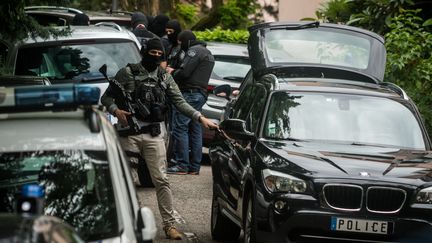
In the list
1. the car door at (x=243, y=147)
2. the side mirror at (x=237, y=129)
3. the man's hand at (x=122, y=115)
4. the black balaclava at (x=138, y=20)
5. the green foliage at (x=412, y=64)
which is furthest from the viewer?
the black balaclava at (x=138, y=20)

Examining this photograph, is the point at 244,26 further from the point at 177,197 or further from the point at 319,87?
the point at 319,87

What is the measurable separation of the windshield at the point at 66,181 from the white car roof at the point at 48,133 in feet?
0.15

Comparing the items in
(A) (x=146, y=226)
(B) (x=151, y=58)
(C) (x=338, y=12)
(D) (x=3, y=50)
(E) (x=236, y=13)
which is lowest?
(E) (x=236, y=13)

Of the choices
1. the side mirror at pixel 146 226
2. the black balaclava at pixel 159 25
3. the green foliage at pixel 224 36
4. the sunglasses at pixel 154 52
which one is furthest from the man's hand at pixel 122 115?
the green foliage at pixel 224 36

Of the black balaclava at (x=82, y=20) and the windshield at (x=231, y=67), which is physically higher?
the black balaclava at (x=82, y=20)

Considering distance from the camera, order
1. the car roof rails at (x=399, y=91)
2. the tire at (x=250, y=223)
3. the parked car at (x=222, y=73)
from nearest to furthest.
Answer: the tire at (x=250, y=223) < the car roof rails at (x=399, y=91) < the parked car at (x=222, y=73)

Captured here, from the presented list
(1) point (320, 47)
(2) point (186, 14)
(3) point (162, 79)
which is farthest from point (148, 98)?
(2) point (186, 14)

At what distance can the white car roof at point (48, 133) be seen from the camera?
686 cm

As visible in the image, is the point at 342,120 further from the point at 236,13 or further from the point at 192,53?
→ the point at 236,13

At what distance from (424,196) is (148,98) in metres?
2.95

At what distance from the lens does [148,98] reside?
11.2m

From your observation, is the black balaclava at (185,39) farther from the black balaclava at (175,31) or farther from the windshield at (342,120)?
the windshield at (342,120)

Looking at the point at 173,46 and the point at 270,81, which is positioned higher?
the point at 270,81

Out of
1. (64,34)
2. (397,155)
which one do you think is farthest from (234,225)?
(64,34)
